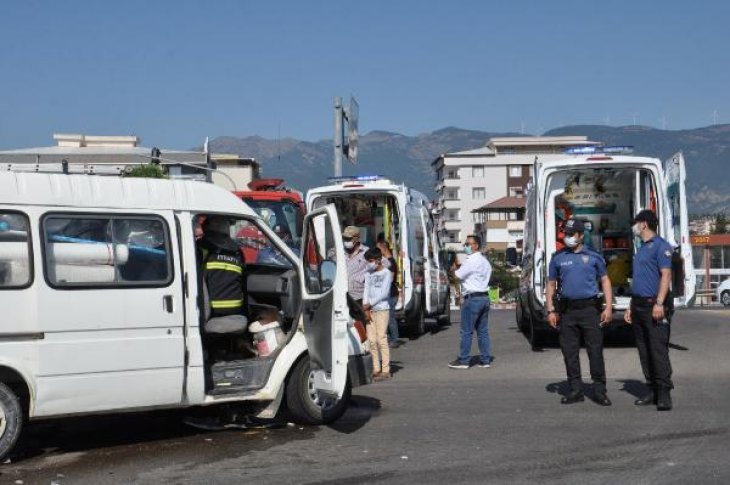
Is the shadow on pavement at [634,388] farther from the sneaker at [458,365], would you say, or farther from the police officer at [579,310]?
the sneaker at [458,365]

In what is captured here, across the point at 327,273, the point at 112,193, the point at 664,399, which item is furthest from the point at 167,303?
the point at 664,399

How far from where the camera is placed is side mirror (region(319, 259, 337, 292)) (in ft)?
28.7

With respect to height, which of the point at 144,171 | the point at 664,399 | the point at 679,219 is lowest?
the point at 664,399

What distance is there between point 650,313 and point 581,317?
797 millimetres

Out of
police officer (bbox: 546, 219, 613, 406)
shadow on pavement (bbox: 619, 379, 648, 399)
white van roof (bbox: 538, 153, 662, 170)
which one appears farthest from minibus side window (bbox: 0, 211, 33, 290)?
white van roof (bbox: 538, 153, 662, 170)

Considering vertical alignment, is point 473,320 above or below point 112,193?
below

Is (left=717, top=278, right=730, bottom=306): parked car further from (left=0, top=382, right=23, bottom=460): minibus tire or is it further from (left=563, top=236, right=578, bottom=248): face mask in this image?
(left=0, top=382, right=23, bottom=460): minibus tire

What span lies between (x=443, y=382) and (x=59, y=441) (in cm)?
496

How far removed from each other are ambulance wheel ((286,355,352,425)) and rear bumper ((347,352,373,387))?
41cm

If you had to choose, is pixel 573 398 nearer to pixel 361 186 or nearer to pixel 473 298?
pixel 473 298

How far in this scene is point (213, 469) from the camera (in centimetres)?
760

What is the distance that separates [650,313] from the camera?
387 inches

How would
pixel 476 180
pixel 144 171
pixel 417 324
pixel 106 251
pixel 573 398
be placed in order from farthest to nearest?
pixel 476 180 < pixel 417 324 < pixel 144 171 < pixel 573 398 < pixel 106 251

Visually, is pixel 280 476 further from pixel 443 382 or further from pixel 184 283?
pixel 443 382
